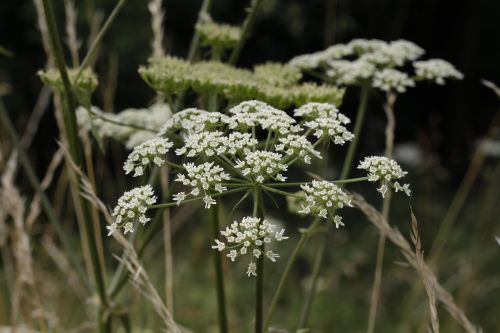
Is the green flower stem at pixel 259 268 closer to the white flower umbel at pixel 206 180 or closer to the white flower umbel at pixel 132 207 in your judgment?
the white flower umbel at pixel 206 180

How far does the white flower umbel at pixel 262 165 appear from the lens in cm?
154

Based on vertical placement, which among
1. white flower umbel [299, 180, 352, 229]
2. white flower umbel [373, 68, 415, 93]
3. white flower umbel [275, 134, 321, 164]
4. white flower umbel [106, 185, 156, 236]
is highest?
white flower umbel [275, 134, 321, 164]

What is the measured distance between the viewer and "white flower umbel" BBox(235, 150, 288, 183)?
1535 mm

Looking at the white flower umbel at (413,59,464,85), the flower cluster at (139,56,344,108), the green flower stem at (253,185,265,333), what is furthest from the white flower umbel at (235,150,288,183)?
the white flower umbel at (413,59,464,85)

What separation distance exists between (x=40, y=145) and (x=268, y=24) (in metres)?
3.52

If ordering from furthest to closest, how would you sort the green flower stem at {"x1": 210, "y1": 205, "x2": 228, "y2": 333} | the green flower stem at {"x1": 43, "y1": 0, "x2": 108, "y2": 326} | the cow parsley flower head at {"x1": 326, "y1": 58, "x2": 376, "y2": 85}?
the cow parsley flower head at {"x1": 326, "y1": 58, "x2": 376, "y2": 85} < the green flower stem at {"x1": 43, "y1": 0, "x2": 108, "y2": 326} < the green flower stem at {"x1": 210, "y1": 205, "x2": 228, "y2": 333}

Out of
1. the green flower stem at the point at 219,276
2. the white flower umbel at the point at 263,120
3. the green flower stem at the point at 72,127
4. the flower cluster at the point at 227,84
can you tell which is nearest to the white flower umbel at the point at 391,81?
the flower cluster at the point at 227,84

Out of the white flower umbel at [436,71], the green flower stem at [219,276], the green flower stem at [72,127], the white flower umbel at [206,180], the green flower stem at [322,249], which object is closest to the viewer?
the white flower umbel at [206,180]

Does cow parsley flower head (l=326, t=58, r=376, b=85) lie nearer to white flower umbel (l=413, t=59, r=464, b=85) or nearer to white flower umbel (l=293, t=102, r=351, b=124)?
white flower umbel (l=413, t=59, r=464, b=85)

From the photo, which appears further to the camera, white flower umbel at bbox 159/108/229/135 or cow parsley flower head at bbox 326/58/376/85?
cow parsley flower head at bbox 326/58/376/85

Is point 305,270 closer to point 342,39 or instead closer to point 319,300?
point 319,300

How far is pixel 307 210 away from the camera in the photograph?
5.03 ft

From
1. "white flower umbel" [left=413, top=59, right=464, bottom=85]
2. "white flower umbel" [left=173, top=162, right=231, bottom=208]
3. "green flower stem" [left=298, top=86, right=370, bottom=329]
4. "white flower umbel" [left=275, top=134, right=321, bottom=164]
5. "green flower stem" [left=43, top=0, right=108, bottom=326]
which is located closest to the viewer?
"white flower umbel" [left=173, top=162, right=231, bottom=208]

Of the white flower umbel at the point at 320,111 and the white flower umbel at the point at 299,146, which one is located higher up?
the white flower umbel at the point at 320,111
